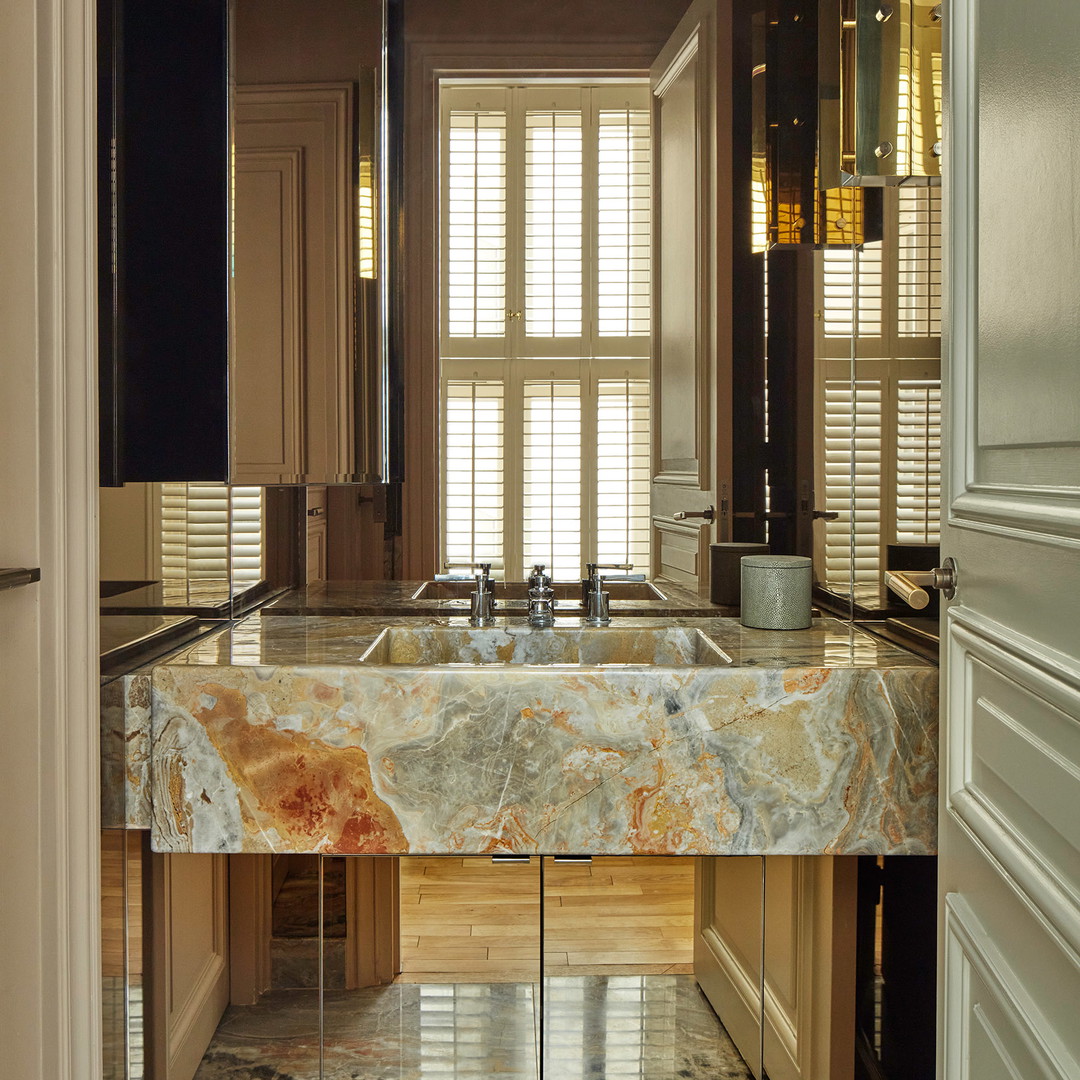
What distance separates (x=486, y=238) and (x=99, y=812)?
1.00 metres

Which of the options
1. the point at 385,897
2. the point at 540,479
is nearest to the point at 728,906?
the point at 385,897

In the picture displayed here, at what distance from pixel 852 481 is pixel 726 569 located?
24 cm

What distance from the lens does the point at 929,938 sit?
133 cm

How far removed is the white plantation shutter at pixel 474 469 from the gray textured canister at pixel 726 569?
35 centimetres

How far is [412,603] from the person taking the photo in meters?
1.66

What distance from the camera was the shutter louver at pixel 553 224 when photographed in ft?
5.30

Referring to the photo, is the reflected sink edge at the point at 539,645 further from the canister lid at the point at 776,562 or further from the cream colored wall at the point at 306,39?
the cream colored wall at the point at 306,39

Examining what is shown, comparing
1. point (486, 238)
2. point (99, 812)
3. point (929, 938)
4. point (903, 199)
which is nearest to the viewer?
point (99, 812)

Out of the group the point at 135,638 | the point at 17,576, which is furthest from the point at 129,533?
the point at 17,576

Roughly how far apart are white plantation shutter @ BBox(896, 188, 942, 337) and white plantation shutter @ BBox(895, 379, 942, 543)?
0.28ft

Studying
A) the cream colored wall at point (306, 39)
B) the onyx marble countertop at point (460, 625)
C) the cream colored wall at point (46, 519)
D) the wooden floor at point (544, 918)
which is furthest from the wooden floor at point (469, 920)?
the cream colored wall at point (306, 39)

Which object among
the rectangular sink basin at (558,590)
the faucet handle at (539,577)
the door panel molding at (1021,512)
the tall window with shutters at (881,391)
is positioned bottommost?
the rectangular sink basin at (558,590)

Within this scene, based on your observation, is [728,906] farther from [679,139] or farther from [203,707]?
[679,139]

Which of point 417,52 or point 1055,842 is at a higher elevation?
point 417,52
